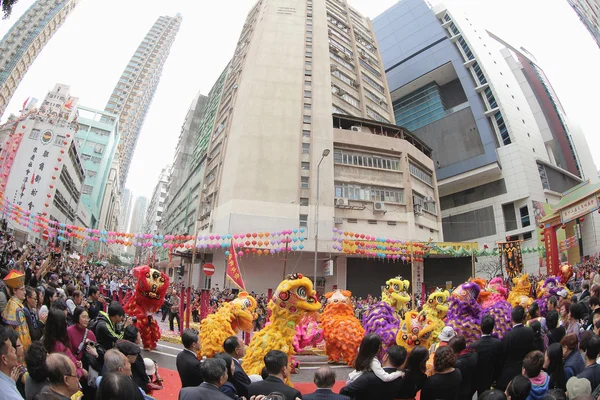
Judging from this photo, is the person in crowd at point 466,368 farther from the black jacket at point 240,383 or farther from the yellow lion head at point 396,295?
the yellow lion head at point 396,295

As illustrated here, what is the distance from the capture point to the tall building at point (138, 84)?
9612cm

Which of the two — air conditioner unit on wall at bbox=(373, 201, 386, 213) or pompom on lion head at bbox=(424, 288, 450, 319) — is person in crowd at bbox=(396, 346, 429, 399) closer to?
pompom on lion head at bbox=(424, 288, 450, 319)

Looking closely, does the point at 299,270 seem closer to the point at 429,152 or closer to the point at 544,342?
the point at 429,152

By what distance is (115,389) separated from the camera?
2.31 m

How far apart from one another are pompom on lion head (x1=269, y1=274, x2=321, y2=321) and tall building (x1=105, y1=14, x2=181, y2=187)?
98440 mm

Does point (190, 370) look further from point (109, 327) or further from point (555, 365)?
point (555, 365)

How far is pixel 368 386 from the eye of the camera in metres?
3.42

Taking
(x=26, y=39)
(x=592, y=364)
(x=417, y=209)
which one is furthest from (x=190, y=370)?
(x=26, y=39)

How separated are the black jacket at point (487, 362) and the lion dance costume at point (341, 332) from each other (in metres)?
4.29

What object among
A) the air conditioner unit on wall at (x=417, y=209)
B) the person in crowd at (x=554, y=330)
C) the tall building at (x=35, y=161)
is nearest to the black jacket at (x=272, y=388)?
the person in crowd at (x=554, y=330)

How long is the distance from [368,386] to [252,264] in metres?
23.0

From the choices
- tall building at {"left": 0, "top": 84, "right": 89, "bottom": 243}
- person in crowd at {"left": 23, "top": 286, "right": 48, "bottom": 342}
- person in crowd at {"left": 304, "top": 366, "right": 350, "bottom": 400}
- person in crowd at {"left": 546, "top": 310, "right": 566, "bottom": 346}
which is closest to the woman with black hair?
person in crowd at {"left": 23, "top": 286, "right": 48, "bottom": 342}

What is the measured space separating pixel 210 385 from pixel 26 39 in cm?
5881

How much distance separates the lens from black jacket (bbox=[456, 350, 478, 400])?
13.9ft
